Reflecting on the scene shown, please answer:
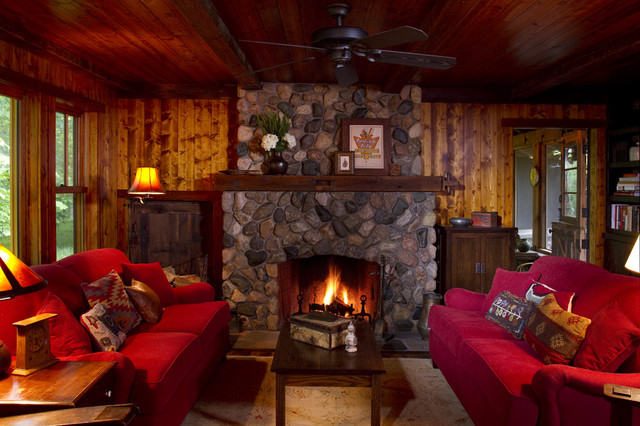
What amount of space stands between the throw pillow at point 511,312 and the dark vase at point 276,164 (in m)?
2.33

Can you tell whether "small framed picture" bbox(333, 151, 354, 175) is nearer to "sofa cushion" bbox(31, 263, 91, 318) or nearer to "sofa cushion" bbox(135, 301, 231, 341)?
"sofa cushion" bbox(135, 301, 231, 341)

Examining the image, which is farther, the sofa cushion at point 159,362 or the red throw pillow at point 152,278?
the red throw pillow at point 152,278

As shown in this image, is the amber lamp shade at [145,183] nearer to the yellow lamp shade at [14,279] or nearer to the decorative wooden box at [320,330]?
the decorative wooden box at [320,330]

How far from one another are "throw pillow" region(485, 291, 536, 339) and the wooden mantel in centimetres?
162

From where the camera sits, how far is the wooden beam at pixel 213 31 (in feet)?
8.39

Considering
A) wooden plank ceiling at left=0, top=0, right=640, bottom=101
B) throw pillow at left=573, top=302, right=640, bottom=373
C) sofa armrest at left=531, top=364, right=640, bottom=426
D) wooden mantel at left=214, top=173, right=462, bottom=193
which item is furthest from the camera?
wooden mantel at left=214, top=173, right=462, bottom=193

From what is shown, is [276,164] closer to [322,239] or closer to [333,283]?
[322,239]

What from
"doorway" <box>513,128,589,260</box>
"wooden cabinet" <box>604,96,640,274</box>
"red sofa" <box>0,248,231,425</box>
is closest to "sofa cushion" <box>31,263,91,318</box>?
"red sofa" <box>0,248,231,425</box>

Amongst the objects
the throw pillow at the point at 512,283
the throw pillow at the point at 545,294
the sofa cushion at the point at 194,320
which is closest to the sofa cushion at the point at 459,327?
the throw pillow at the point at 512,283

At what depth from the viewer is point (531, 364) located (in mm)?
2395

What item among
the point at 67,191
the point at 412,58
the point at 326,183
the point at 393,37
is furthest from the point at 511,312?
the point at 67,191

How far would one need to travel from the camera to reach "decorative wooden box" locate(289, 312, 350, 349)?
2850mm

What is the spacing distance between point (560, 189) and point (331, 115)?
3.89 metres

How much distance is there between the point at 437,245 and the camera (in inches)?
193
